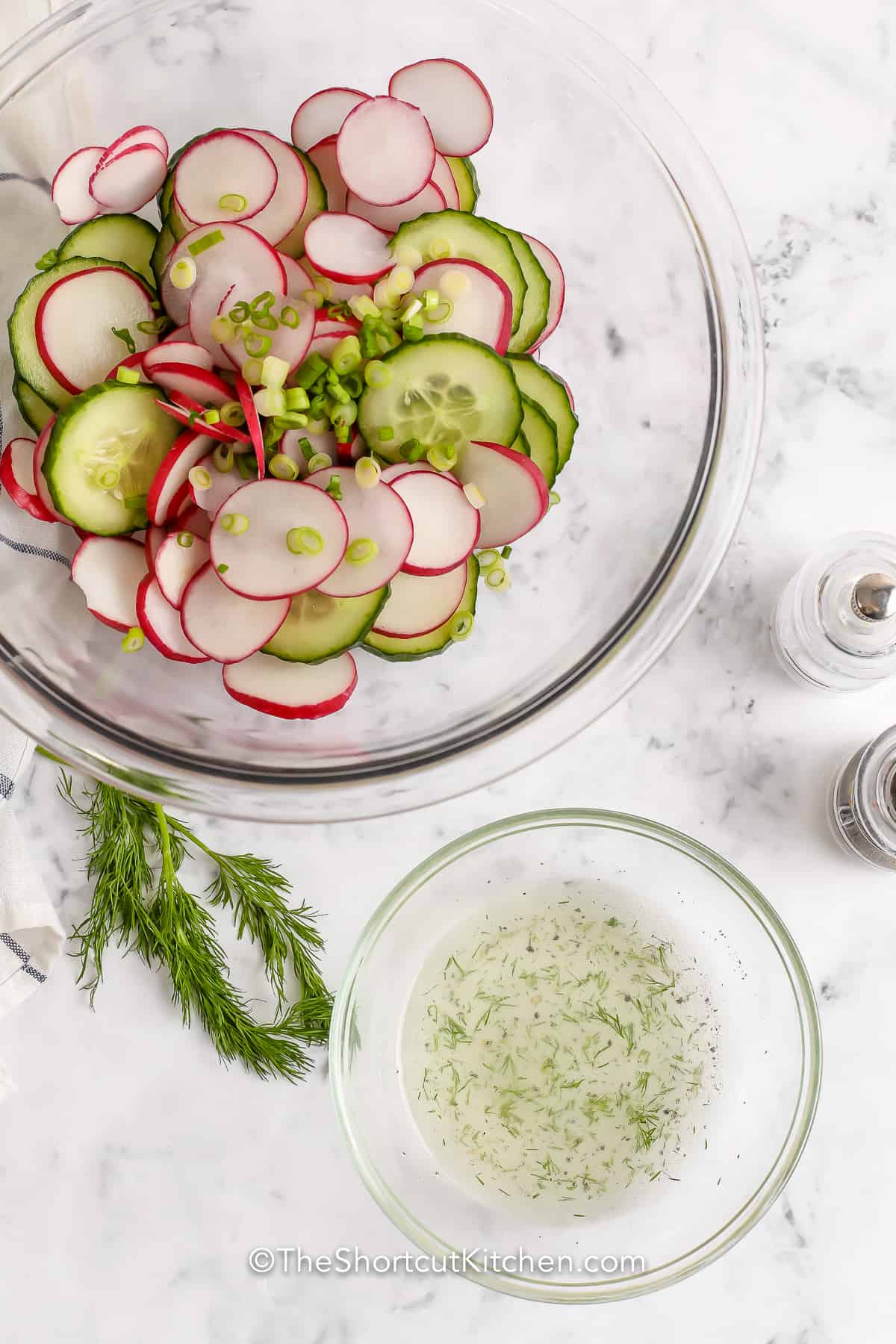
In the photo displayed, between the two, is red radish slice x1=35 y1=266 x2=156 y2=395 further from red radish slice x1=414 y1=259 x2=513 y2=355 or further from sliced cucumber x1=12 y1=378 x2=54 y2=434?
red radish slice x1=414 y1=259 x2=513 y2=355

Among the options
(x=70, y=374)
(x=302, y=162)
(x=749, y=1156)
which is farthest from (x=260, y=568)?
(x=749, y=1156)

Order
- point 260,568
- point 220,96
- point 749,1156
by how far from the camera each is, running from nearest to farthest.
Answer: point 260,568
point 220,96
point 749,1156

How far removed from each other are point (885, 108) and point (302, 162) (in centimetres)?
77

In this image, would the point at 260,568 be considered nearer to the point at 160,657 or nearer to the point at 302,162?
the point at 160,657

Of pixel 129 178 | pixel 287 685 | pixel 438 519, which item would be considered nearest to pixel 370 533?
pixel 438 519

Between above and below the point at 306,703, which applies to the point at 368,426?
above

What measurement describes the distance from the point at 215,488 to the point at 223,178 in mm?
272

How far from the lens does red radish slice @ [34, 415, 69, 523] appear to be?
94 centimetres

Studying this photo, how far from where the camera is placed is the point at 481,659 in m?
1.13

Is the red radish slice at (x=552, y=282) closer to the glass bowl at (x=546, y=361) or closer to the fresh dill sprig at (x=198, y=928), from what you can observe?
the glass bowl at (x=546, y=361)

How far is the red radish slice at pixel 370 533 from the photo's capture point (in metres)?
0.91

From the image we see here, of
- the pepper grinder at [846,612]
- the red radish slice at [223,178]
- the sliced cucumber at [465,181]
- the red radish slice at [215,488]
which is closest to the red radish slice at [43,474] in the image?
the red radish slice at [215,488]

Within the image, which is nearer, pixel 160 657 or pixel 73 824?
pixel 160 657

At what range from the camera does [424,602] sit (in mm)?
990
